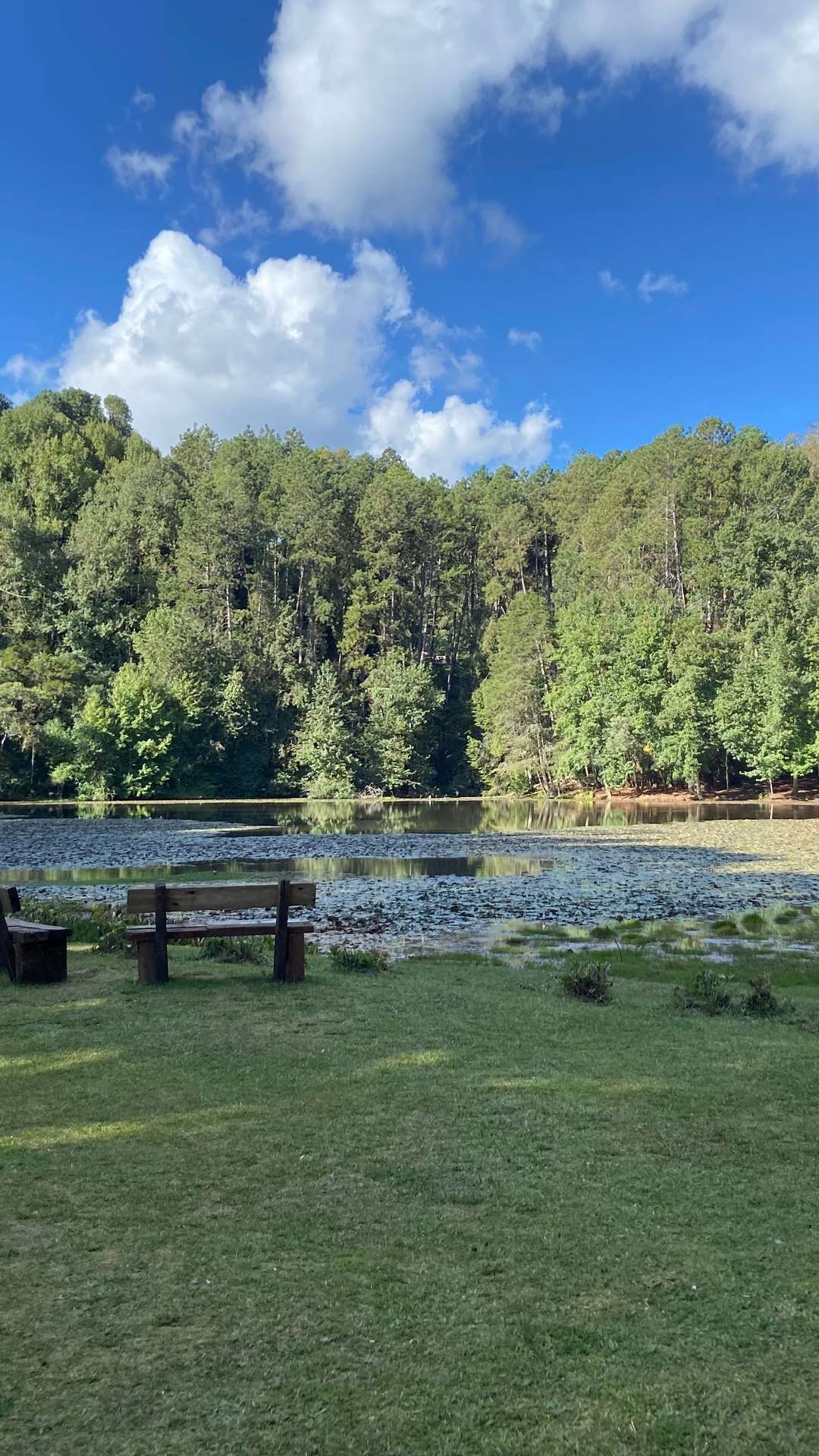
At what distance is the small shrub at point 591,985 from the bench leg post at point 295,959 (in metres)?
2.64

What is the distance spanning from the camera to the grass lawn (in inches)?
112

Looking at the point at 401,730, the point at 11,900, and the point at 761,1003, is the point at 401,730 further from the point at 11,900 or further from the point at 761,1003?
the point at 761,1003

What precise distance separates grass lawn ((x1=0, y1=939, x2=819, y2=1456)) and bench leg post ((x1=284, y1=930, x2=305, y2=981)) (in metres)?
2.07

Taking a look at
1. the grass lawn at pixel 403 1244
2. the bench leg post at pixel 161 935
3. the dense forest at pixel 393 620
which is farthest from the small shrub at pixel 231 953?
the dense forest at pixel 393 620

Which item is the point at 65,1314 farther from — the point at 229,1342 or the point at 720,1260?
the point at 720,1260

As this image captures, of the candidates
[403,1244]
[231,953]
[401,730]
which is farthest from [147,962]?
[401,730]

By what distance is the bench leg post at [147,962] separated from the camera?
9.05m

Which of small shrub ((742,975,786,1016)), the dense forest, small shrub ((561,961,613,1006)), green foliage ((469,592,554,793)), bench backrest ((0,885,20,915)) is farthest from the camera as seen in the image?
green foliage ((469,592,554,793))

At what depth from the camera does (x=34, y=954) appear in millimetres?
8945

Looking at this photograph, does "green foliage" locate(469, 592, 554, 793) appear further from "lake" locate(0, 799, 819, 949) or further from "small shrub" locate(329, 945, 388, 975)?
"small shrub" locate(329, 945, 388, 975)

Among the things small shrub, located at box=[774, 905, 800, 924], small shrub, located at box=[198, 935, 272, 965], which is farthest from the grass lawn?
small shrub, located at box=[774, 905, 800, 924]

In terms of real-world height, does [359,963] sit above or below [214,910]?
below

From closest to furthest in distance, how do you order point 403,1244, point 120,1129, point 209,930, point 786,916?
point 403,1244 → point 120,1129 → point 209,930 → point 786,916

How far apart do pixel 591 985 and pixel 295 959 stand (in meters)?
2.95
